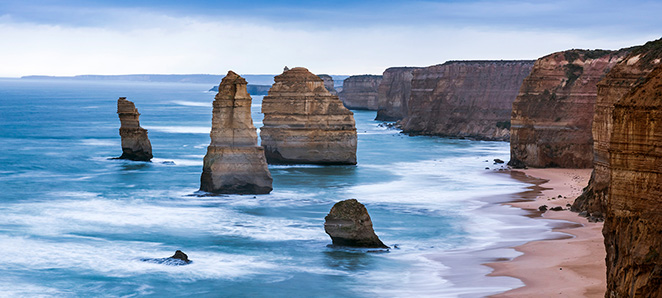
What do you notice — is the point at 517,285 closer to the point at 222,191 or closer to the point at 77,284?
the point at 77,284

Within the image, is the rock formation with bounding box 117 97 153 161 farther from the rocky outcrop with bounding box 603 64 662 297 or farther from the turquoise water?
the rocky outcrop with bounding box 603 64 662 297

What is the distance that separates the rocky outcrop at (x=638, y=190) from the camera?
14.5 m

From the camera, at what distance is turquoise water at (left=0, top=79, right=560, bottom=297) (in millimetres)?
25453

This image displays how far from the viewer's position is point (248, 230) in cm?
3356

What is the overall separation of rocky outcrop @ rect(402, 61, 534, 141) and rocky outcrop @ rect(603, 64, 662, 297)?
74.6 metres

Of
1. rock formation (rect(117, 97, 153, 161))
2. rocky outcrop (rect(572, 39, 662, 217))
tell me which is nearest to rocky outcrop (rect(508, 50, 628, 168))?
rocky outcrop (rect(572, 39, 662, 217))

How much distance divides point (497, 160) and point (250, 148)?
2553 cm

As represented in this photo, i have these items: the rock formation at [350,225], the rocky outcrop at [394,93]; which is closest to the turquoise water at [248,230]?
the rock formation at [350,225]

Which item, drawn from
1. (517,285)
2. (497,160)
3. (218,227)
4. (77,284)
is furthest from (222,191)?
(497,160)

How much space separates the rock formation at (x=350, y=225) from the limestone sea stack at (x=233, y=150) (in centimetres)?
1198

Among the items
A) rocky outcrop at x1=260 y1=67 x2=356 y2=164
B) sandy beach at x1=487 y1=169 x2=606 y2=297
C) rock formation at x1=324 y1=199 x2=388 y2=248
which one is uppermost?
rocky outcrop at x1=260 y1=67 x2=356 y2=164

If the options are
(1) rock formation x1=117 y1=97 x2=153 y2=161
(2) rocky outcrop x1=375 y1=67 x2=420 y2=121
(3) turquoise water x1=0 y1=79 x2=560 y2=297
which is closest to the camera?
(3) turquoise water x1=0 y1=79 x2=560 y2=297

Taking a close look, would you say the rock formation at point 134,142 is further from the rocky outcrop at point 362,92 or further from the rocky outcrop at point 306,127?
the rocky outcrop at point 362,92

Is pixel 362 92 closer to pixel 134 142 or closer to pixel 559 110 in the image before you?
pixel 134 142
